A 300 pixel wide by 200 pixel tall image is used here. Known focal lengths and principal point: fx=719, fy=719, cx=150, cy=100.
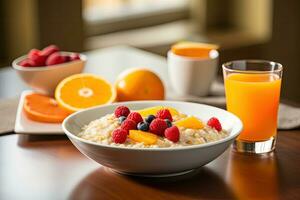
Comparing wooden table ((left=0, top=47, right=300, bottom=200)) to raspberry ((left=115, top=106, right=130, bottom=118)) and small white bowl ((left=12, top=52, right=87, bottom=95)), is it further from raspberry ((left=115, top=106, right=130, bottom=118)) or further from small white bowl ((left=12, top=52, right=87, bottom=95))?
small white bowl ((left=12, top=52, right=87, bottom=95))

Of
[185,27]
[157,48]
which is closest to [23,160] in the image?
[157,48]

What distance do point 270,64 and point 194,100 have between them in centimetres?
33

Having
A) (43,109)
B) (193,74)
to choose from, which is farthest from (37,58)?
(193,74)

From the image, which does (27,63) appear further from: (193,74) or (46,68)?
(193,74)

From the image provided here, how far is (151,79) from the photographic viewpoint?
1.72 meters

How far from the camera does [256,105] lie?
1.46 meters

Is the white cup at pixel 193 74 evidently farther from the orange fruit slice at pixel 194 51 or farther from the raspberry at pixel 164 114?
the raspberry at pixel 164 114

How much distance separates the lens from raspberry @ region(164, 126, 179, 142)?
1.28m

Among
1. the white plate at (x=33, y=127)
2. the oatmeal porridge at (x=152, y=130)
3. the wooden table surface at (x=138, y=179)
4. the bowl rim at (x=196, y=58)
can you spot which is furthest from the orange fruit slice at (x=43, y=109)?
the bowl rim at (x=196, y=58)

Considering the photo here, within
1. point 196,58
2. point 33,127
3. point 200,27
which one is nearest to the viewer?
point 33,127

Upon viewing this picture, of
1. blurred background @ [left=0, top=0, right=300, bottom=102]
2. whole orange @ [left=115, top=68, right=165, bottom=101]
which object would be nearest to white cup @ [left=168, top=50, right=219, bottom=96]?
whole orange @ [left=115, top=68, right=165, bottom=101]

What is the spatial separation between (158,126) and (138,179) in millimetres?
110

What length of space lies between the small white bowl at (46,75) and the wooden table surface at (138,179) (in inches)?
12.9

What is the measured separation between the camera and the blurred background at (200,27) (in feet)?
12.3
